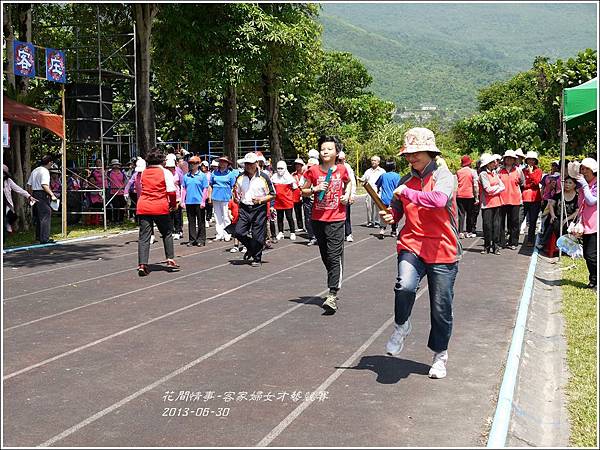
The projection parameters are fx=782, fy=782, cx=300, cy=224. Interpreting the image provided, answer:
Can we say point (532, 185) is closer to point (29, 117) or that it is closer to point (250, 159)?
point (250, 159)

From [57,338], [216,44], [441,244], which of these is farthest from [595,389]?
[216,44]

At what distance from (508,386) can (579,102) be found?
8142mm

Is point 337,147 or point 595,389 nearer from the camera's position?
point 595,389

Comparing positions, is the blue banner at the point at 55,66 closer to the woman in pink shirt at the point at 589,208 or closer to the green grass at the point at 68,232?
the green grass at the point at 68,232

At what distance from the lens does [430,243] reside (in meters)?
6.61

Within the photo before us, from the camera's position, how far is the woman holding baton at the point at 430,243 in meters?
6.54

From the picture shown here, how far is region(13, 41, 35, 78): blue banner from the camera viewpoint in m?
18.6

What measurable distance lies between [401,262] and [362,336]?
189 cm

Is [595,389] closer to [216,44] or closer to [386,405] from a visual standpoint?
[386,405]

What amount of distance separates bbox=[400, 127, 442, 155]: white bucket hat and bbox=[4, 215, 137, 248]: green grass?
1309cm

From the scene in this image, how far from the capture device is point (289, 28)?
99.9 feet

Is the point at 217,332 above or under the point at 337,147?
under

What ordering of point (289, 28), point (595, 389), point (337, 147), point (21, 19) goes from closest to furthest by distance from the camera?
1. point (595, 389)
2. point (337, 147)
3. point (21, 19)
4. point (289, 28)

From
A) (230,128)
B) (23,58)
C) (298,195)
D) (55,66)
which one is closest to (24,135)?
(55,66)
